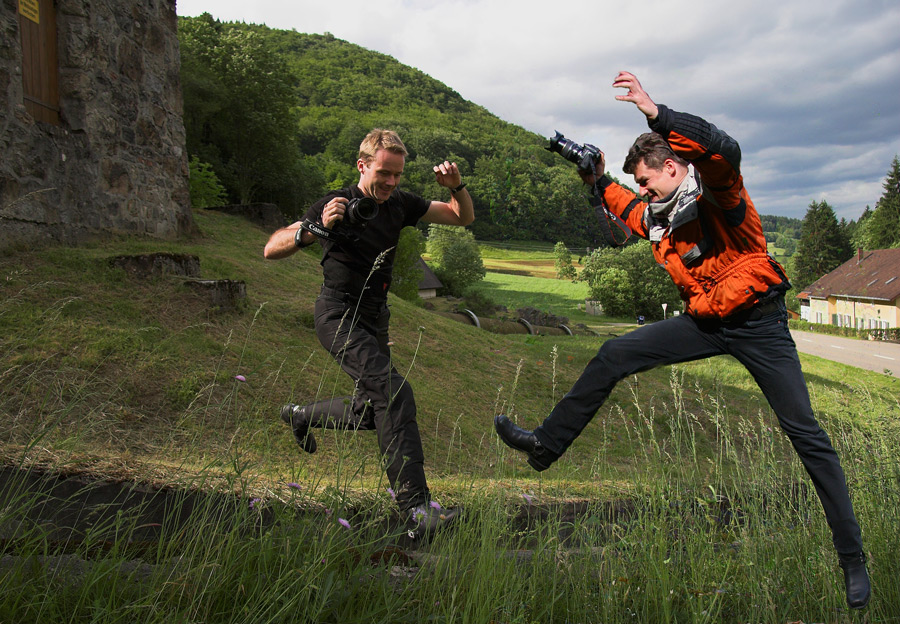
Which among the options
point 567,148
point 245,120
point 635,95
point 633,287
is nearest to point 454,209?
point 567,148

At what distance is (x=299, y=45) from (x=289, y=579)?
132235 mm

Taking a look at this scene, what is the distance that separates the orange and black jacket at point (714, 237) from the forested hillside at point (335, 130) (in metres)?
10.6

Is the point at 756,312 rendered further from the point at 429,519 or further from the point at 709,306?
the point at 429,519

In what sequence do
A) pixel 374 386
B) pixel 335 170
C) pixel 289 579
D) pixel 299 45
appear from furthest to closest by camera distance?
pixel 299 45
pixel 335 170
pixel 374 386
pixel 289 579

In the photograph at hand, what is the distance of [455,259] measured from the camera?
182 ft

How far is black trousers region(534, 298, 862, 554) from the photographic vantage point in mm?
3029

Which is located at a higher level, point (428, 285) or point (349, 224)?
point (349, 224)

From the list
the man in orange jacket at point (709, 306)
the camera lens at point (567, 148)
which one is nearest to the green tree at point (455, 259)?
the camera lens at point (567, 148)

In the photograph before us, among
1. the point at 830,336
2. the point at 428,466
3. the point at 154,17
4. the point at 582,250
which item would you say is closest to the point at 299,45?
the point at 582,250

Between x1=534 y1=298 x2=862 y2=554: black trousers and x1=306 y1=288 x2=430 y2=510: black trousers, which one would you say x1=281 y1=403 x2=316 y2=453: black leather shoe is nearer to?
x1=306 y1=288 x2=430 y2=510: black trousers

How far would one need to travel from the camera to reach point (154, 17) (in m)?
11.5

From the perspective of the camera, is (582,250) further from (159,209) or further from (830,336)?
(159,209)

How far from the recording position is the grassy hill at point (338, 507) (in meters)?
2.12

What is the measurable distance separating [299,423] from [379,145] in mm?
1978
